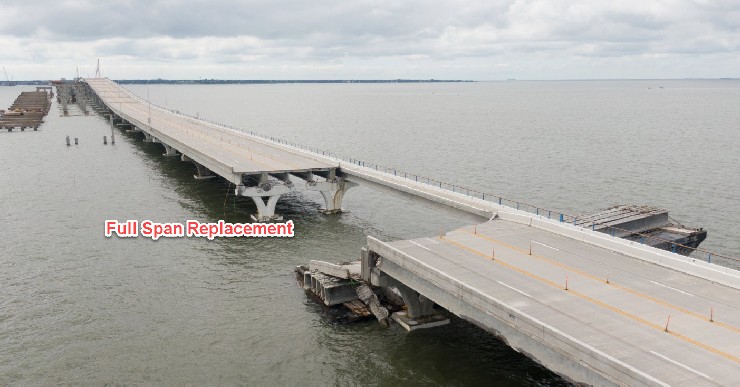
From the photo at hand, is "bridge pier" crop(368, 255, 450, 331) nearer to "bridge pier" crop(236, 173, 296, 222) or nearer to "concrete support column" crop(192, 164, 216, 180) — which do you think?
"bridge pier" crop(236, 173, 296, 222)

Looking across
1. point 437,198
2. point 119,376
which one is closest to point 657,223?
point 437,198

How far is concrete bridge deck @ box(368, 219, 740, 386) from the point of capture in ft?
78.5

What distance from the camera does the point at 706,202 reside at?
72375 millimetres

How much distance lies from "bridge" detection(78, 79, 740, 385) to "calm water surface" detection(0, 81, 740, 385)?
4433 mm

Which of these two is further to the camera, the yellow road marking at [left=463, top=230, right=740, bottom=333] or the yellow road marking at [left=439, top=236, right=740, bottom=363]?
the yellow road marking at [left=463, top=230, right=740, bottom=333]

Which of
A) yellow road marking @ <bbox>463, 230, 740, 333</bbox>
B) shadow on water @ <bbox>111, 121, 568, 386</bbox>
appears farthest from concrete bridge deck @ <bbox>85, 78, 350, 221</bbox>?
yellow road marking @ <bbox>463, 230, 740, 333</bbox>

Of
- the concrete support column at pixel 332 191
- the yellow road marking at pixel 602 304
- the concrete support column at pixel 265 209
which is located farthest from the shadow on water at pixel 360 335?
the yellow road marking at pixel 602 304

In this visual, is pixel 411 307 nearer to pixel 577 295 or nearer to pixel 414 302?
pixel 414 302

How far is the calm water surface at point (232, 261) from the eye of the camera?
112 feet

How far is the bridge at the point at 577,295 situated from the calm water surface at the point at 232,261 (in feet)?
14.5

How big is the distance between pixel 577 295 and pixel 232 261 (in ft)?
99.7

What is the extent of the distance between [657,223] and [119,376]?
44714 mm

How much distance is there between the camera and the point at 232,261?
169 feet

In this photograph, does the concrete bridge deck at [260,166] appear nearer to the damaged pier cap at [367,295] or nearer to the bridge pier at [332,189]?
the bridge pier at [332,189]
